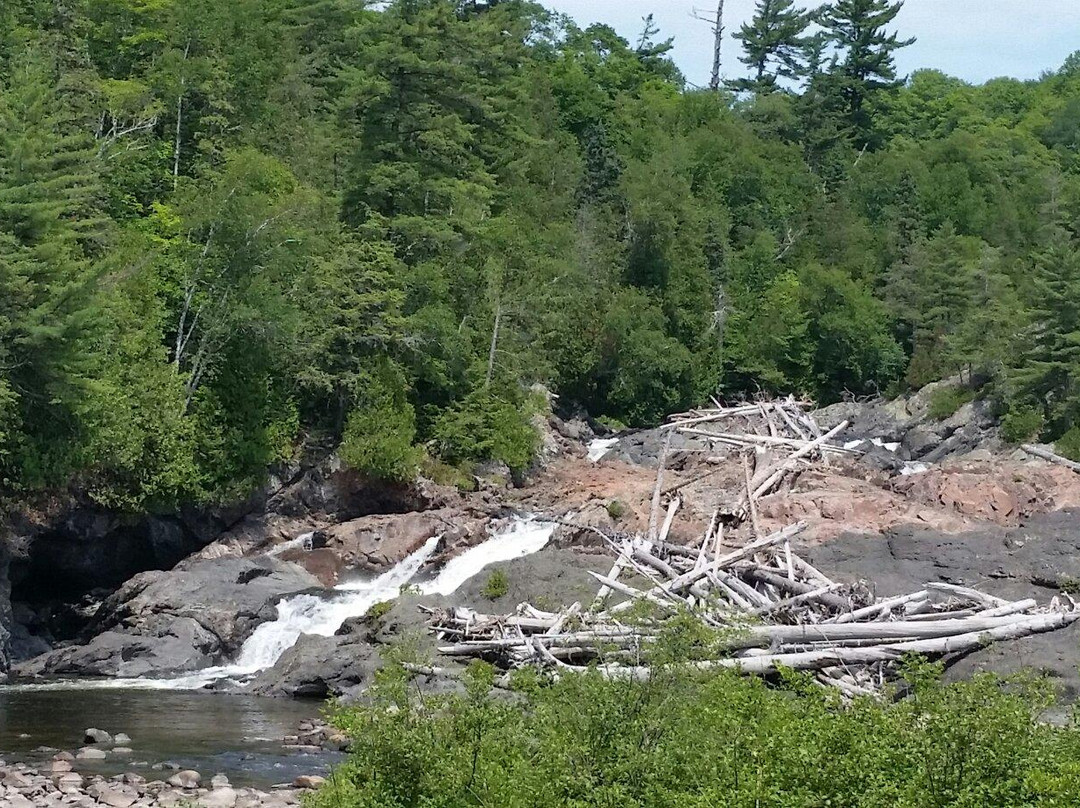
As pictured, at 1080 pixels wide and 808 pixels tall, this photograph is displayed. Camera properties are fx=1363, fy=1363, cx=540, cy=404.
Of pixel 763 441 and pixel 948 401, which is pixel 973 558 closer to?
pixel 763 441

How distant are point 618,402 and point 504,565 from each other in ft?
98.0

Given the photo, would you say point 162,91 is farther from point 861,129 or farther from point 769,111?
point 861,129

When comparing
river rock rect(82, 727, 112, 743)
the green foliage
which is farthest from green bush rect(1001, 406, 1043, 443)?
the green foliage

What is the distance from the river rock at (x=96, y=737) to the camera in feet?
73.9

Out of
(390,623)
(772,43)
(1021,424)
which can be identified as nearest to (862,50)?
(772,43)

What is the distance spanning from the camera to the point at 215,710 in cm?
2594

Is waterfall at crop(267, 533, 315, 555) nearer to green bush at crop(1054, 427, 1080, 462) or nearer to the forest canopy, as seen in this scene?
the forest canopy

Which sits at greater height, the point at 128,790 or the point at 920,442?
the point at 920,442

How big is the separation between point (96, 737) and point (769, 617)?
1206 cm

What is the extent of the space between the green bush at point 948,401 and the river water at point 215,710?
26795 mm

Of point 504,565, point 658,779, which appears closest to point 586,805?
point 658,779

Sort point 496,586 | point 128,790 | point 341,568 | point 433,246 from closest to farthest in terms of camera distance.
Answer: point 128,790 < point 496,586 < point 341,568 < point 433,246

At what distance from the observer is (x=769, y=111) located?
293 ft

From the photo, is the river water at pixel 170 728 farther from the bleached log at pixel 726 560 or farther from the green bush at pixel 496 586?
the bleached log at pixel 726 560
